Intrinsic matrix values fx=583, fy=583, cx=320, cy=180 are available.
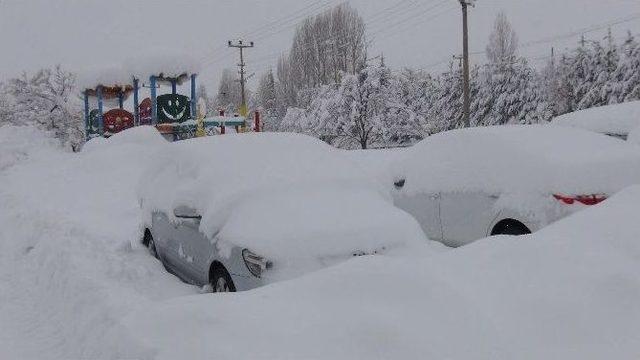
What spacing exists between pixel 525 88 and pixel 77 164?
104 ft

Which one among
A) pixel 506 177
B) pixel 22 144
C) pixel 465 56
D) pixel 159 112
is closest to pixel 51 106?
pixel 22 144

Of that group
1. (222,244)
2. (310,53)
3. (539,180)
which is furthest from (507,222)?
(310,53)

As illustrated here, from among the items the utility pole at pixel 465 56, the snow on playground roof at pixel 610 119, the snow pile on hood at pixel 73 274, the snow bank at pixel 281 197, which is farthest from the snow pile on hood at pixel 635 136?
the utility pole at pixel 465 56

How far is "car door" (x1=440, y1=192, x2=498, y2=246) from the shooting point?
20.0ft

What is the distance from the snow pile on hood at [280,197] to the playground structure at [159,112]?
11.6 meters

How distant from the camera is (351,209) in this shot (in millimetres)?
5059

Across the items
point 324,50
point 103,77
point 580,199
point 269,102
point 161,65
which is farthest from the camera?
point 269,102

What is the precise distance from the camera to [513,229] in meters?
5.92

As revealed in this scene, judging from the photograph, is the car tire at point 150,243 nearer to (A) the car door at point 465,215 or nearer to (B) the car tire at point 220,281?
(B) the car tire at point 220,281

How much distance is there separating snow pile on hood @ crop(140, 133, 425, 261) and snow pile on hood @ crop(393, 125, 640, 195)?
1171 mm

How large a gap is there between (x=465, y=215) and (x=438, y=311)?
12.6 ft

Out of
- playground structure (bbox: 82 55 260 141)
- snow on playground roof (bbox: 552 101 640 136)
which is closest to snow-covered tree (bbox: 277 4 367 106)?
playground structure (bbox: 82 55 260 141)

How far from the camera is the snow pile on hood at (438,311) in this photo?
2475mm

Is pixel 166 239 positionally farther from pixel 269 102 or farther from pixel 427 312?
pixel 269 102
